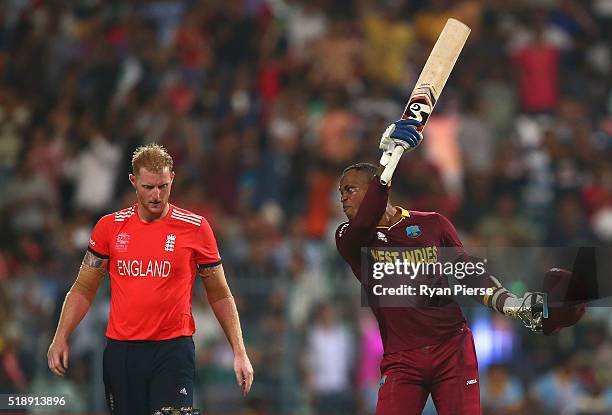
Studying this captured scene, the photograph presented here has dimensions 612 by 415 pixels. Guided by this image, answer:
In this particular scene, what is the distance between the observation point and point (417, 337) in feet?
28.8

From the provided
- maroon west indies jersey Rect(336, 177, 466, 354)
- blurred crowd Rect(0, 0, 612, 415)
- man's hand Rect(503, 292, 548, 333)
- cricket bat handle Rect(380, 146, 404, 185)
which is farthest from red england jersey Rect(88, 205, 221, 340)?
blurred crowd Rect(0, 0, 612, 415)

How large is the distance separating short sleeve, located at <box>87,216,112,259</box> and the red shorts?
80.5 inches

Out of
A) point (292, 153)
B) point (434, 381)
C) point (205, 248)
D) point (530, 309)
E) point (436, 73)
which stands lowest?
point (434, 381)

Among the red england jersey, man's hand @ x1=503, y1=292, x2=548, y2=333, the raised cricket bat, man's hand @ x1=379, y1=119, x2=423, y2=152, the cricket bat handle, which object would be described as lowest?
man's hand @ x1=503, y1=292, x2=548, y2=333

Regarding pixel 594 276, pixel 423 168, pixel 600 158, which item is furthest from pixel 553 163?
pixel 594 276

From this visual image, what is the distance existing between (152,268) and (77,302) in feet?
2.21

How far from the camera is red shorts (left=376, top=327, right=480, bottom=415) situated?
28.4 feet

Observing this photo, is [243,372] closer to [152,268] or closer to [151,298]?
[151,298]

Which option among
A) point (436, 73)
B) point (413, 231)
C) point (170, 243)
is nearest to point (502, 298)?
point (413, 231)

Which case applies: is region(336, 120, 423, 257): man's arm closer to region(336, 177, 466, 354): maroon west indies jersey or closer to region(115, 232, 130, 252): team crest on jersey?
region(336, 177, 466, 354): maroon west indies jersey

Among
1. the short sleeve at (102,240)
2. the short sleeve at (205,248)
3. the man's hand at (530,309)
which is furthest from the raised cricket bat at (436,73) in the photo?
the short sleeve at (102,240)

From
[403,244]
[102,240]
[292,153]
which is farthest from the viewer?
[292,153]

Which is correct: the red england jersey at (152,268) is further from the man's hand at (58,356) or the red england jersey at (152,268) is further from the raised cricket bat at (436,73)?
the raised cricket bat at (436,73)

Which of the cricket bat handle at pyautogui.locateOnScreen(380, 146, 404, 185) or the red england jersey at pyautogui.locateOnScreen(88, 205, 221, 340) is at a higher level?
the cricket bat handle at pyautogui.locateOnScreen(380, 146, 404, 185)
